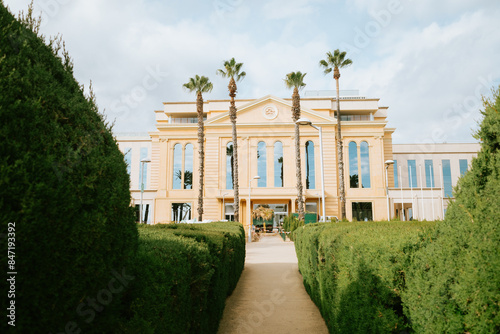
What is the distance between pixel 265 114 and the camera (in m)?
43.5

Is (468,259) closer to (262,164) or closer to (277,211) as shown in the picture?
(277,211)

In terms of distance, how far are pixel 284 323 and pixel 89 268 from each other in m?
6.00

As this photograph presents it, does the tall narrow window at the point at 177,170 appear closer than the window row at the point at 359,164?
No

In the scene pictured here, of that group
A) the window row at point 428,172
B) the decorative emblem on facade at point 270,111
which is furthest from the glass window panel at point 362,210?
the decorative emblem on facade at point 270,111

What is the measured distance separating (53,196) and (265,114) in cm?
4211

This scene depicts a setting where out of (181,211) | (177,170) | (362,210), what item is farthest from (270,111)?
(181,211)

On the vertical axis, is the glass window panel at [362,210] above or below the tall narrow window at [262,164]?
below

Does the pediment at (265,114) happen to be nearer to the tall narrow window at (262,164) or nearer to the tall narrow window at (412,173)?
the tall narrow window at (262,164)

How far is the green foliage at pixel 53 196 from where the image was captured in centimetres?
190

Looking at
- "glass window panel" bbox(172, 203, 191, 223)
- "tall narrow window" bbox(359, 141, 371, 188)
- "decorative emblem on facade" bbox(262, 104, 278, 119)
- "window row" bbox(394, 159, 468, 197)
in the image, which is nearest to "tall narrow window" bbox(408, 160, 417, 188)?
"window row" bbox(394, 159, 468, 197)

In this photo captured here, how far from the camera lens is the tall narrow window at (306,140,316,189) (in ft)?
138

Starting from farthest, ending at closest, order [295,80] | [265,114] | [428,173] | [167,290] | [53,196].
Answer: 1. [428,173]
2. [265,114]
3. [295,80]
4. [167,290]
5. [53,196]

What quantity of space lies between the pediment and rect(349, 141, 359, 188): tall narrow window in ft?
14.2

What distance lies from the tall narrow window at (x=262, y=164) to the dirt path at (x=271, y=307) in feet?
96.0
